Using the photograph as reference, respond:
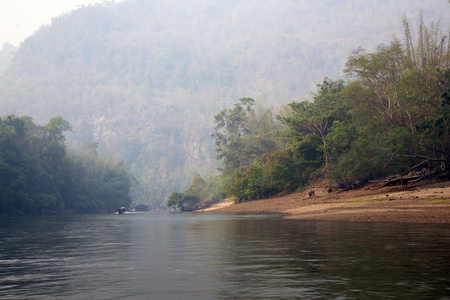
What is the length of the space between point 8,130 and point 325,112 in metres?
54.2

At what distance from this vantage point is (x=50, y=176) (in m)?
90.9

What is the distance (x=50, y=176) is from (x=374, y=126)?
212 feet

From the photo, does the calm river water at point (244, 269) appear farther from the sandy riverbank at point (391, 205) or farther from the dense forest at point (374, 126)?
the dense forest at point (374, 126)

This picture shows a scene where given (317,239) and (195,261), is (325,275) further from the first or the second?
(317,239)

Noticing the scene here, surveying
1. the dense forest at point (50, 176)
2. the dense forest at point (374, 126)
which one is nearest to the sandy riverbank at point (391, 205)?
the dense forest at point (374, 126)

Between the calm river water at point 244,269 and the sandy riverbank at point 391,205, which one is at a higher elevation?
the sandy riverbank at point 391,205

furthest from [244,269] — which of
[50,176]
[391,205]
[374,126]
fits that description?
[50,176]

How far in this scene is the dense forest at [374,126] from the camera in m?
40.2

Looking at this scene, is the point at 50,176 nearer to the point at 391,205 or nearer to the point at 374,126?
the point at 374,126

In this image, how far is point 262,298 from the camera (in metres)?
8.77

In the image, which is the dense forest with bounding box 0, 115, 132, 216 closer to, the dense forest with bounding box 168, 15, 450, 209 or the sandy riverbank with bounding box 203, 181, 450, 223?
the dense forest with bounding box 168, 15, 450, 209

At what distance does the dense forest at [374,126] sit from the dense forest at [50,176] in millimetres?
35135

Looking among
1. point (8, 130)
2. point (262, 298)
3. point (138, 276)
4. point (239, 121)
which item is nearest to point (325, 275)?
point (262, 298)

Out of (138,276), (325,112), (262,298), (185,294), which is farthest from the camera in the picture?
(325,112)
